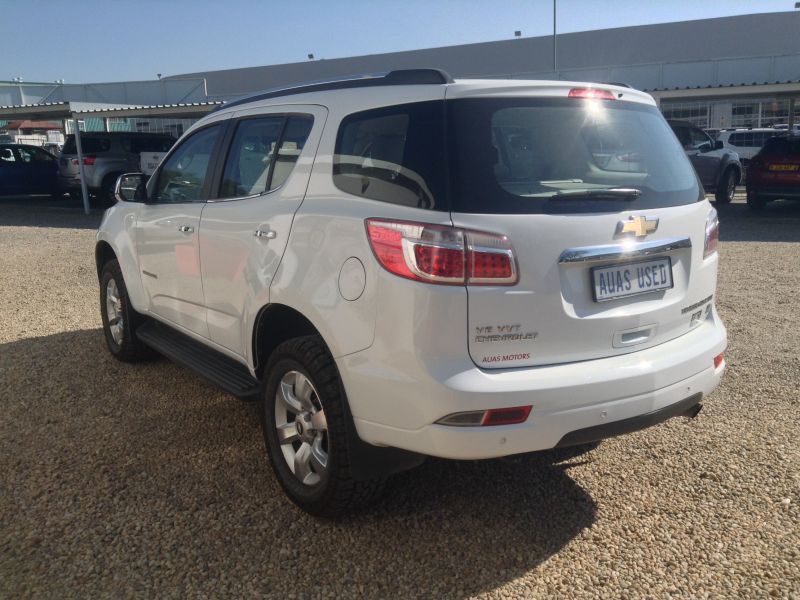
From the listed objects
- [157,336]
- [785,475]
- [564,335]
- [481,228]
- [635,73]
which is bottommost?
[785,475]

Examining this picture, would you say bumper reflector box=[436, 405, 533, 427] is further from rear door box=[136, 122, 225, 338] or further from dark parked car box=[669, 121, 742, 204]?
dark parked car box=[669, 121, 742, 204]

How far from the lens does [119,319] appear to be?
546 cm

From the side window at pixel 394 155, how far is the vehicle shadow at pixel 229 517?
133 cm

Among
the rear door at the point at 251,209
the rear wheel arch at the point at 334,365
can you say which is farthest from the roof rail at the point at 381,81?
the rear wheel arch at the point at 334,365

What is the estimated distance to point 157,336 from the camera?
4.80 m

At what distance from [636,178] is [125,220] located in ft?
11.7

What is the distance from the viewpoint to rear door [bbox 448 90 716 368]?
8.58 ft

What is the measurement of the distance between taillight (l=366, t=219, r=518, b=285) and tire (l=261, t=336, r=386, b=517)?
63 cm

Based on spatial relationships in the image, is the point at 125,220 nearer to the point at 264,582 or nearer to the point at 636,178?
the point at 264,582

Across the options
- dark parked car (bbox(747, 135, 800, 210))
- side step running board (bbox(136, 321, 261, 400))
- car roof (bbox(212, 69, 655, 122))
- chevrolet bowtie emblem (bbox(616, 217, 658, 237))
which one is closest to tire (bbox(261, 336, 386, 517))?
side step running board (bbox(136, 321, 261, 400))

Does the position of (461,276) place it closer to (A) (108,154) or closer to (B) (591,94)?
(B) (591,94)

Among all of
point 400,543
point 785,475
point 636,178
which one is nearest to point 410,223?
point 636,178

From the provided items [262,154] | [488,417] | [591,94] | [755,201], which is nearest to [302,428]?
[488,417]

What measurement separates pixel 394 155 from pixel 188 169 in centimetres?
214
